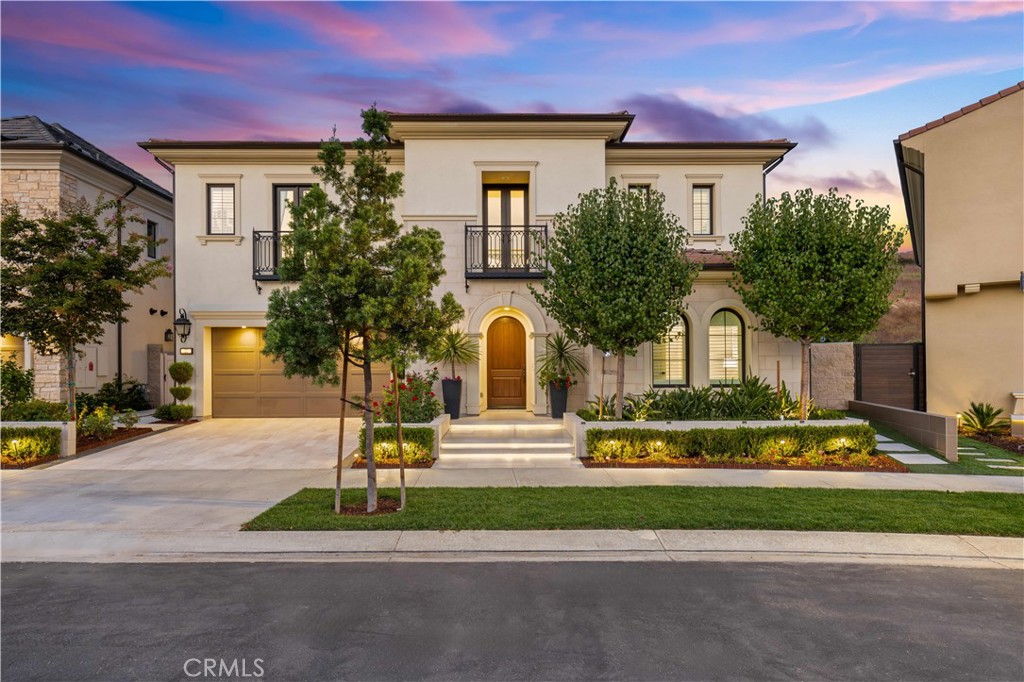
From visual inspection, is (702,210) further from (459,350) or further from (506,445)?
(506,445)

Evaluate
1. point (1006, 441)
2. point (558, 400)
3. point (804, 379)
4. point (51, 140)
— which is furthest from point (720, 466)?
point (51, 140)

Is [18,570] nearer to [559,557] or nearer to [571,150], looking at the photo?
[559,557]

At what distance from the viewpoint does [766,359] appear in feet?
46.2

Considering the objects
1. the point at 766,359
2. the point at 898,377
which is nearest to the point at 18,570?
the point at 766,359

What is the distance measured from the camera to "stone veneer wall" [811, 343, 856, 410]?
1597cm

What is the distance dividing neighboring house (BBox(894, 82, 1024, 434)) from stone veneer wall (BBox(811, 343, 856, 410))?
1.99 m

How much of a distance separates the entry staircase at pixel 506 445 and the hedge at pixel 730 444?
86cm

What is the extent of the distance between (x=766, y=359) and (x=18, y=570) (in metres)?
14.6

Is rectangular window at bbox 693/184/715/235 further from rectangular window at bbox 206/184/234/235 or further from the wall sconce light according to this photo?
the wall sconce light

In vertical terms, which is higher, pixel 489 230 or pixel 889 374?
pixel 489 230

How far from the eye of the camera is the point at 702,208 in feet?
55.4

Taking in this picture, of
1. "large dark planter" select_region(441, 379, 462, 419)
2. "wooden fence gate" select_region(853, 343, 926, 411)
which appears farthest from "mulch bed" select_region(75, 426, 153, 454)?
"wooden fence gate" select_region(853, 343, 926, 411)

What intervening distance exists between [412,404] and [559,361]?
3.97 m

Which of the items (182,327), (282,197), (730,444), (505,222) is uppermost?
(282,197)
